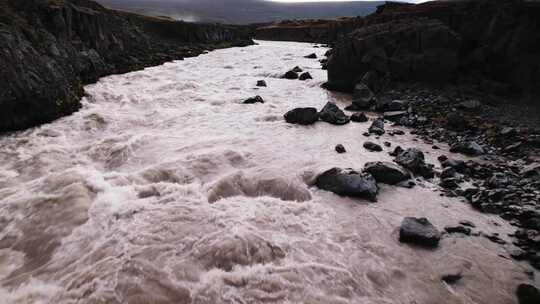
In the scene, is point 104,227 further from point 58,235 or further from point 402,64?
point 402,64

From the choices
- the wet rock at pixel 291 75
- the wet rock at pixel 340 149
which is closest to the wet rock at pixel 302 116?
the wet rock at pixel 340 149

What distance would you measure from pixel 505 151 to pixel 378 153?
216 inches

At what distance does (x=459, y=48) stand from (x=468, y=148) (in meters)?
13.8

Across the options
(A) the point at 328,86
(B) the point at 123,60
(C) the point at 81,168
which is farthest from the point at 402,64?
(B) the point at 123,60

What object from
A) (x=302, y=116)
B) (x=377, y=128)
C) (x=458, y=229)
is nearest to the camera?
(x=458, y=229)

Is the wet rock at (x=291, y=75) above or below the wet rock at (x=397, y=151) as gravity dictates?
above

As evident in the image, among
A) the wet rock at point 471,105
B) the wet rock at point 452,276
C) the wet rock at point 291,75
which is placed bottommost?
the wet rock at point 452,276

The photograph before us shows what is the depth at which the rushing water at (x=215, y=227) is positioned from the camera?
7.18 meters

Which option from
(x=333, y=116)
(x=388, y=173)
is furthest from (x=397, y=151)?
(x=333, y=116)

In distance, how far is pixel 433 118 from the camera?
61.9 feet

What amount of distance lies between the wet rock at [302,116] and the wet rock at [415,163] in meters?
6.51

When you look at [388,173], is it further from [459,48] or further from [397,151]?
[459,48]

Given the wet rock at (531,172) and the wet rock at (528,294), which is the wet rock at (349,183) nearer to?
the wet rock at (528,294)

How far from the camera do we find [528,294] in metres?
6.99
